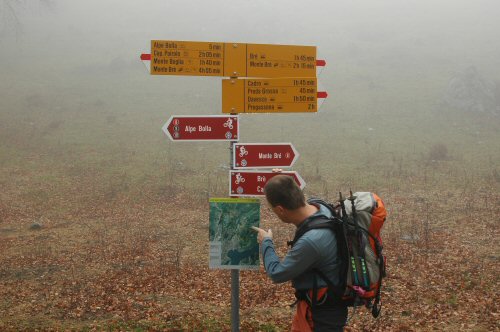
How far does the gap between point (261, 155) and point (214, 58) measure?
3.92 ft

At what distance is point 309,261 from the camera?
113 inches

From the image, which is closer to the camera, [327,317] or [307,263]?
[307,263]

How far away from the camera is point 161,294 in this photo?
24.0 ft

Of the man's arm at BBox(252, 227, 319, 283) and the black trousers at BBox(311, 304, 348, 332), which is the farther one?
the black trousers at BBox(311, 304, 348, 332)

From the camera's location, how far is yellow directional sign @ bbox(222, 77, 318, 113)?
175 inches

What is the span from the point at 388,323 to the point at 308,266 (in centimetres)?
398

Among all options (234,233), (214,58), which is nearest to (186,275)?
(234,233)

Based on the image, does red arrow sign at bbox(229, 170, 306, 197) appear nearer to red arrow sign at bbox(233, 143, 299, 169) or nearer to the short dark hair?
red arrow sign at bbox(233, 143, 299, 169)

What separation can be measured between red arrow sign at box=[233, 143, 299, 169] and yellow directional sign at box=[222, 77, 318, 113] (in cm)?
44

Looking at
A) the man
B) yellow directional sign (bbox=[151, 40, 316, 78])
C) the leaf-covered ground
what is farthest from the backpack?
the leaf-covered ground

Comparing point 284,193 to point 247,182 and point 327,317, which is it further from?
point 247,182

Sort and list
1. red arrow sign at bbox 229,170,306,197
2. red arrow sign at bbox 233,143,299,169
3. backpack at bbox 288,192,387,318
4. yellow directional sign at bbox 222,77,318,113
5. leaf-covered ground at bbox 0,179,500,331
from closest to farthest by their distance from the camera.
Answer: backpack at bbox 288,192,387,318 → red arrow sign at bbox 229,170,306,197 → red arrow sign at bbox 233,143,299,169 → yellow directional sign at bbox 222,77,318,113 → leaf-covered ground at bbox 0,179,500,331

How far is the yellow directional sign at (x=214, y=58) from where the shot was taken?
176 inches

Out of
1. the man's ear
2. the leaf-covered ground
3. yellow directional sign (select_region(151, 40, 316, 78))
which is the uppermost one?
yellow directional sign (select_region(151, 40, 316, 78))
